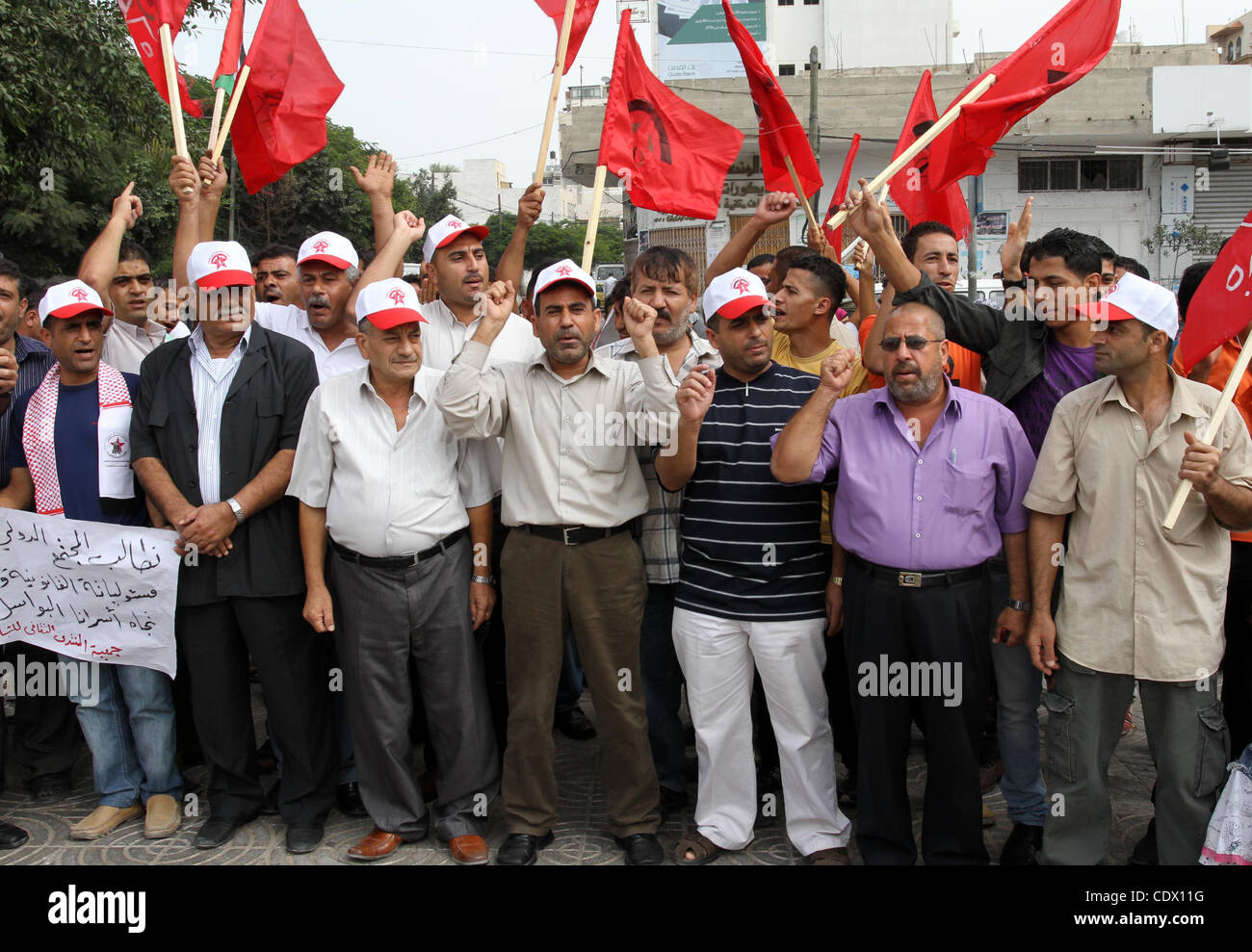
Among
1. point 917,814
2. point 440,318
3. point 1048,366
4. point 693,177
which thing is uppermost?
point 693,177

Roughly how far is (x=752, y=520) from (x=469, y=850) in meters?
1.78

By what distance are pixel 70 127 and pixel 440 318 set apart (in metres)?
8.01

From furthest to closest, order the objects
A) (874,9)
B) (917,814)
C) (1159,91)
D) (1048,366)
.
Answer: (874,9), (1159,91), (917,814), (1048,366)

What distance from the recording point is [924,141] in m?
4.96

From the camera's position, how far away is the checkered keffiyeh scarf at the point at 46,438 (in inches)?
192

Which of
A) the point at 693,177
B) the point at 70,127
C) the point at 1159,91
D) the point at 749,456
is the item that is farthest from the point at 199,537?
the point at 1159,91

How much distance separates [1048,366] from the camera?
445 cm

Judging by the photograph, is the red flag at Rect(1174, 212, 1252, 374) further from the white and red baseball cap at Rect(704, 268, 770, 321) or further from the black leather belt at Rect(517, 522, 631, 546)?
the black leather belt at Rect(517, 522, 631, 546)

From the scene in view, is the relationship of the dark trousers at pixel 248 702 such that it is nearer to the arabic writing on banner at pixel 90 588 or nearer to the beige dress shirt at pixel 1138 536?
the arabic writing on banner at pixel 90 588

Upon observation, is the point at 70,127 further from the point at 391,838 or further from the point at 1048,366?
the point at 1048,366

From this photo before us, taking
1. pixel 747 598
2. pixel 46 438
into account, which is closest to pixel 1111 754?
pixel 747 598

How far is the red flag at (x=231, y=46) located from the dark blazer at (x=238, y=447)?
1730mm

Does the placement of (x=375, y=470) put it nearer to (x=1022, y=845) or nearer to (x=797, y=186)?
(x=797, y=186)

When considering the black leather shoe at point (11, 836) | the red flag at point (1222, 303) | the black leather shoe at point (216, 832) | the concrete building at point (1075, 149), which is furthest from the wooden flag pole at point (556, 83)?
the concrete building at point (1075, 149)
